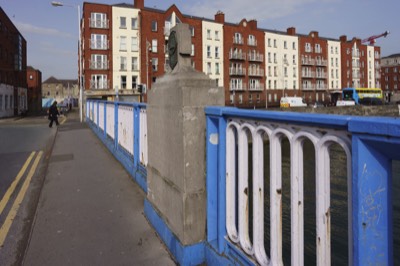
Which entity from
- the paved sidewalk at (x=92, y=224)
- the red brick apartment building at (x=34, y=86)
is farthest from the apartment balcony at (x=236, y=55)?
the paved sidewalk at (x=92, y=224)

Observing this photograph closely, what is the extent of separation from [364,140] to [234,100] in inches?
2234

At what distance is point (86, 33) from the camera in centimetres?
4469

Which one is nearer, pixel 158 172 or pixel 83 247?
pixel 83 247

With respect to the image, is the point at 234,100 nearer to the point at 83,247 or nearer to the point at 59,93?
the point at 83,247

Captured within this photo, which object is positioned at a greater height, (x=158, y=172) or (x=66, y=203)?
(x=158, y=172)

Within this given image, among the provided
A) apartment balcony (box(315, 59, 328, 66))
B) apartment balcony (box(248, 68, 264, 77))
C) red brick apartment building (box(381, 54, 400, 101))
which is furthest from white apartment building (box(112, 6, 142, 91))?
red brick apartment building (box(381, 54, 400, 101))

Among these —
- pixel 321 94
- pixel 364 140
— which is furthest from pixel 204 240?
pixel 321 94

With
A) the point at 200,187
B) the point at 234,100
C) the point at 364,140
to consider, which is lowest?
the point at 200,187

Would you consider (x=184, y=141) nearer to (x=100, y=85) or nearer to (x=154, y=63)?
(x=100, y=85)

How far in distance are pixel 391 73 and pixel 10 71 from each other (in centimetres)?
11449

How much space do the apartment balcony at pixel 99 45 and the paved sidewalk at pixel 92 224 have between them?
42072 millimetres

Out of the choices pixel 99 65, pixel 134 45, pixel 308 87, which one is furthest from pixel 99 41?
pixel 308 87

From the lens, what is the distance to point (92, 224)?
4.19 m

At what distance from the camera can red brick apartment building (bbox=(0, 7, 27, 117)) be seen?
37.1m
